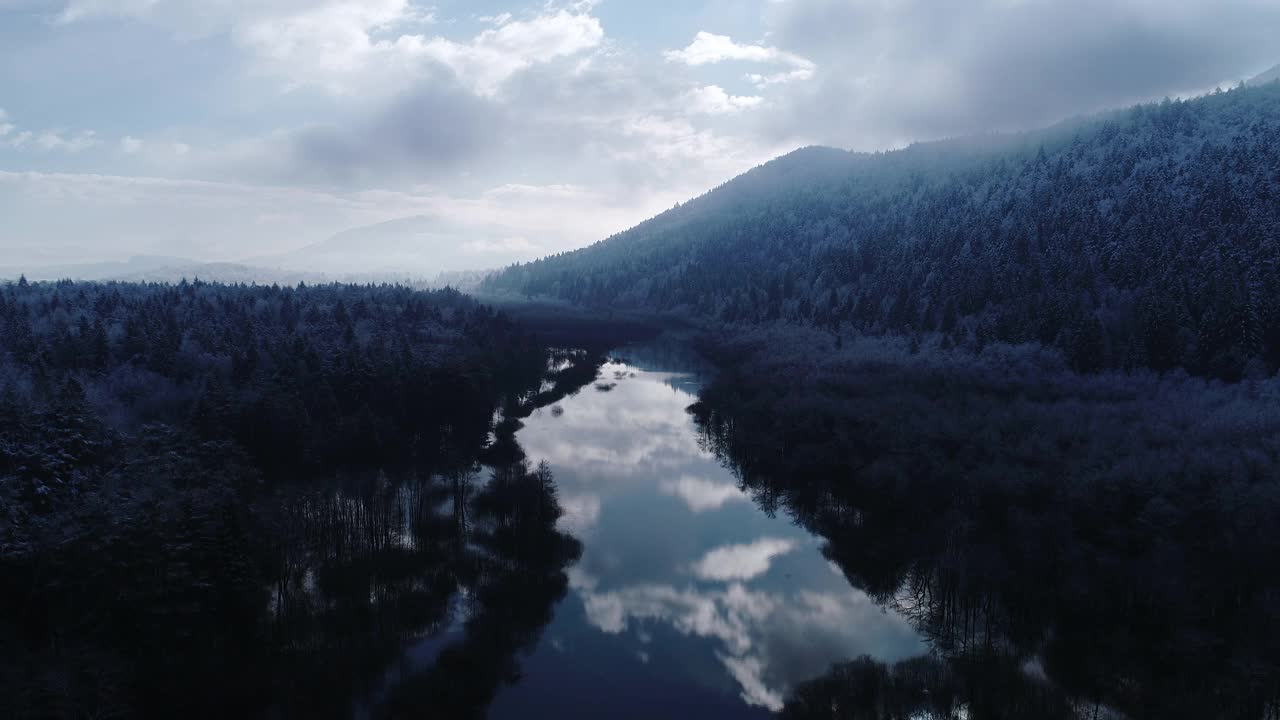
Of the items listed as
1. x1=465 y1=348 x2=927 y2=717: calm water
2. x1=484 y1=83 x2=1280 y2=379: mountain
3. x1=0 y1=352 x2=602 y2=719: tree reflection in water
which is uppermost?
x1=484 y1=83 x2=1280 y2=379: mountain

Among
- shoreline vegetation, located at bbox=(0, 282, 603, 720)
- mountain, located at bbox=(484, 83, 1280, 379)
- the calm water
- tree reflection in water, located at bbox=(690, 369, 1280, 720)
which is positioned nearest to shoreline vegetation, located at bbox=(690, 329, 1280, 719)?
tree reflection in water, located at bbox=(690, 369, 1280, 720)

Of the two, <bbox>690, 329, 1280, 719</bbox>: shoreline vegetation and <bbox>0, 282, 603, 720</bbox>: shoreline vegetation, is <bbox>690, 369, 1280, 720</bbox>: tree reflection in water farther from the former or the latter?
<bbox>0, 282, 603, 720</bbox>: shoreline vegetation

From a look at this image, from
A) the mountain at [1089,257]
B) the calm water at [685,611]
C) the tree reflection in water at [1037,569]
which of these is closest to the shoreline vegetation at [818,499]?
the tree reflection in water at [1037,569]

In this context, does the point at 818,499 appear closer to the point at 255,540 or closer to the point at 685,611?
the point at 685,611

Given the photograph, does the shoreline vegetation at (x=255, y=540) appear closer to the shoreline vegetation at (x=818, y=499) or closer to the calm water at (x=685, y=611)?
the shoreline vegetation at (x=818, y=499)

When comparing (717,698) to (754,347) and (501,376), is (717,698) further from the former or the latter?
(754,347)

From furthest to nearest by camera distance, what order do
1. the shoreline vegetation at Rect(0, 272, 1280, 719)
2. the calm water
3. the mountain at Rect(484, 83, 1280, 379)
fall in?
the mountain at Rect(484, 83, 1280, 379), the calm water, the shoreline vegetation at Rect(0, 272, 1280, 719)

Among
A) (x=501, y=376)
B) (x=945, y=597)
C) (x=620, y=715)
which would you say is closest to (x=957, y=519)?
(x=945, y=597)
